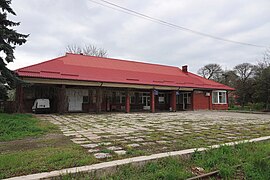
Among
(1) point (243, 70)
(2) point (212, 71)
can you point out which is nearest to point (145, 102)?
(1) point (243, 70)

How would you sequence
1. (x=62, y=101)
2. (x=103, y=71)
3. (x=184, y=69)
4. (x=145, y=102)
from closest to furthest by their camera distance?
(x=62, y=101)
(x=103, y=71)
(x=145, y=102)
(x=184, y=69)

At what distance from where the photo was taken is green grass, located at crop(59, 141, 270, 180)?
140 inches

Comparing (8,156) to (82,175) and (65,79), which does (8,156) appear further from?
(65,79)

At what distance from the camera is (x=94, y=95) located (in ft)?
64.1

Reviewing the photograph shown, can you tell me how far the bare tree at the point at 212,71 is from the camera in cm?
4484

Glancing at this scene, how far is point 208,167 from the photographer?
4.16 meters

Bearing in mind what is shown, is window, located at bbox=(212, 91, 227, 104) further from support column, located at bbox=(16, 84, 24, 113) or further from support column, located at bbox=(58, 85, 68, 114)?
support column, located at bbox=(16, 84, 24, 113)

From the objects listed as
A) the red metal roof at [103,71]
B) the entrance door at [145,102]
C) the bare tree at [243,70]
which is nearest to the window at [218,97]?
the red metal roof at [103,71]

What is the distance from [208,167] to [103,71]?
643 inches

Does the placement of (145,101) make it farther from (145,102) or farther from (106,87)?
(106,87)

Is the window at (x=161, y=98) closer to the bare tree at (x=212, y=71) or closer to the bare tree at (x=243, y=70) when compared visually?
the bare tree at (x=243, y=70)

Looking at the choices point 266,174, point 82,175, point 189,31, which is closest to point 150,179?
point 82,175

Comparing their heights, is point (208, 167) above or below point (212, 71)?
below

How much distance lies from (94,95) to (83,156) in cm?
1554
